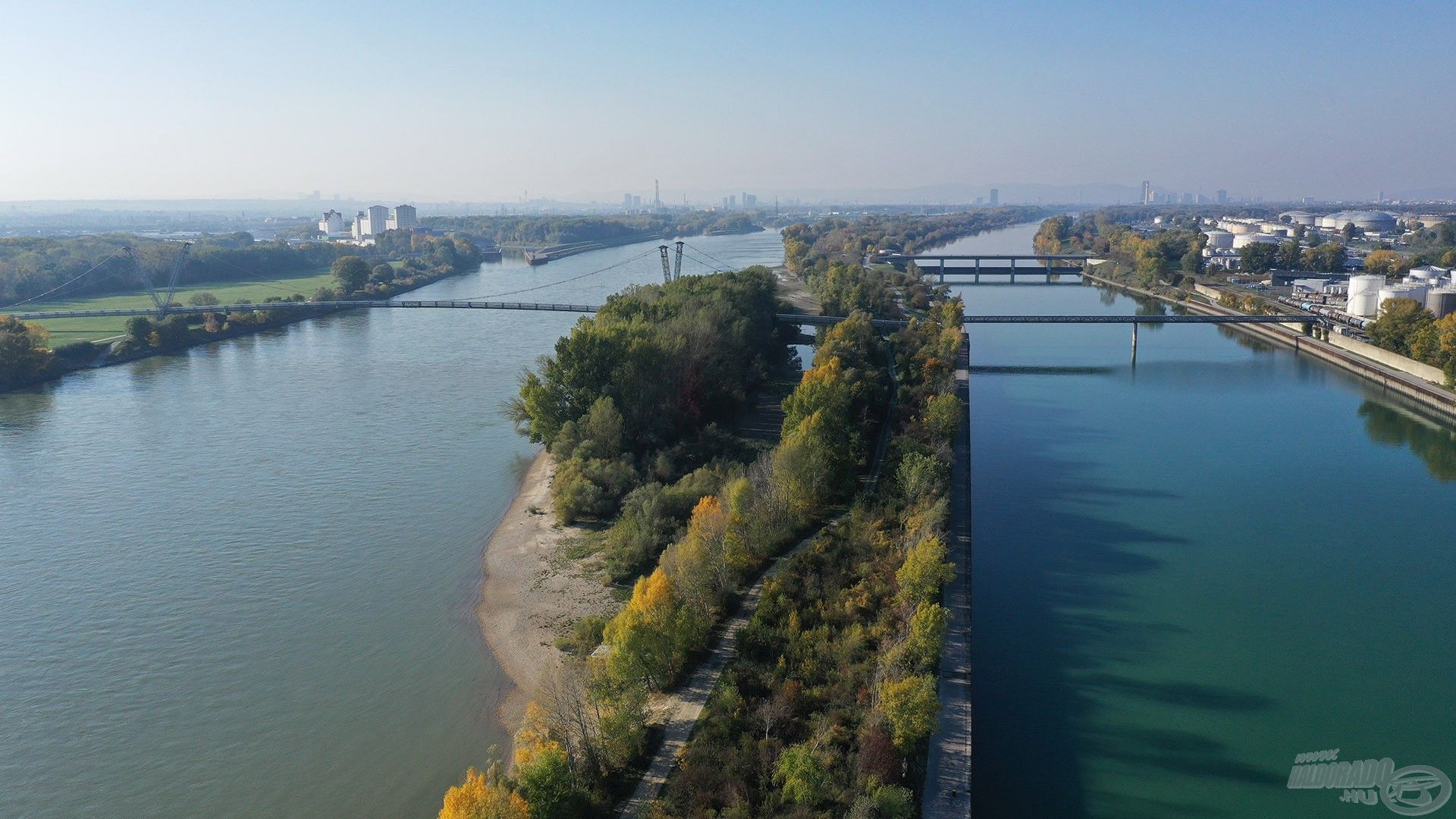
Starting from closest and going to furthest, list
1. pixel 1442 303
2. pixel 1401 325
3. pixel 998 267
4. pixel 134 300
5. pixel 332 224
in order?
pixel 1401 325 → pixel 1442 303 → pixel 134 300 → pixel 998 267 → pixel 332 224

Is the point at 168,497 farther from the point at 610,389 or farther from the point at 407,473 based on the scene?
the point at 610,389

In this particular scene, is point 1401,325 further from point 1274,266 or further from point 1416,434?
point 1274,266

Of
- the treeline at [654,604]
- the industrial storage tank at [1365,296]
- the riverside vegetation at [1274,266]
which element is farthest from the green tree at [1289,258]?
the treeline at [654,604]

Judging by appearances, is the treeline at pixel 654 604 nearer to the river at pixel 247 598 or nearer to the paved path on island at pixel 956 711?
the river at pixel 247 598

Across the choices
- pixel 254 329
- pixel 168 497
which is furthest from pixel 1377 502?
pixel 254 329

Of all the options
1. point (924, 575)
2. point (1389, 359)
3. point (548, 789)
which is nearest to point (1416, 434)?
point (1389, 359)
